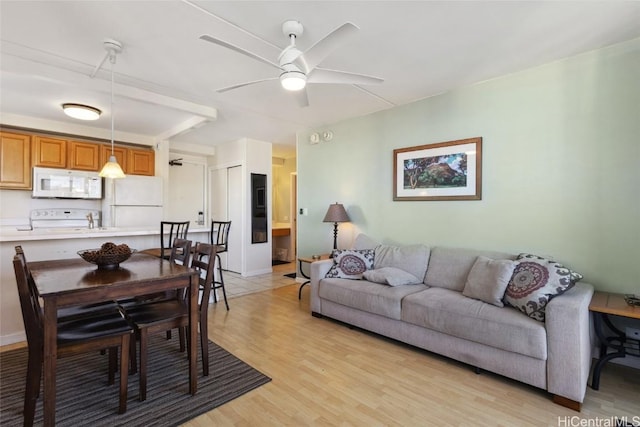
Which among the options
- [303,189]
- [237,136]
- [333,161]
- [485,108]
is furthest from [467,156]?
[237,136]

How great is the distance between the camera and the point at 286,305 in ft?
12.6

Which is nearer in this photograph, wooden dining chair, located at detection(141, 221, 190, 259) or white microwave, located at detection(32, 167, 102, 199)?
wooden dining chair, located at detection(141, 221, 190, 259)

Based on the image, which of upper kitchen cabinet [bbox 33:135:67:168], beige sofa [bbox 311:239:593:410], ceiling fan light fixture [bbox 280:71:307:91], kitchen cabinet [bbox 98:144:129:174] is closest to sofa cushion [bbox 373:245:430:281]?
beige sofa [bbox 311:239:593:410]

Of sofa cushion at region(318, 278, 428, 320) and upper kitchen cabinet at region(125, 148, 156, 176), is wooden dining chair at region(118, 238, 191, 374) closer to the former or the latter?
sofa cushion at region(318, 278, 428, 320)

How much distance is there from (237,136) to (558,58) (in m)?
4.45

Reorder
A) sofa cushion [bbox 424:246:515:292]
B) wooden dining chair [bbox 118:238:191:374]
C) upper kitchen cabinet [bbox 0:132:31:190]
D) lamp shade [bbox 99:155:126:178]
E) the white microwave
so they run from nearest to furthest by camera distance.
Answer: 1. wooden dining chair [bbox 118:238:191:374]
2. sofa cushion [bbox 424:246:515:292]
3. lamp shade [bbox 99:155:126:178]
4. upper kitchen cabinet [bbox 0:132:31:190]
5. the white microwave

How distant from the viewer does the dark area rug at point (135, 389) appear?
1771 millimetres

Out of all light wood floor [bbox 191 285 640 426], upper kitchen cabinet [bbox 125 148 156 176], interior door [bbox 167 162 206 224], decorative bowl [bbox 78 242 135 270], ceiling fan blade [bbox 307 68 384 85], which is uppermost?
ceiling fan blade [bbox 307 68 384 85]

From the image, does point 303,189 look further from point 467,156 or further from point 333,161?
point 467,156

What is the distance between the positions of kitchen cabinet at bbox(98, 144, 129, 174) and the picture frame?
4380mm

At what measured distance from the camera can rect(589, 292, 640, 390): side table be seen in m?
1.98

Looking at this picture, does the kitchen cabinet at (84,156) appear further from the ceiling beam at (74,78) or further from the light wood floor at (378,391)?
the light wood floor at (378,391)

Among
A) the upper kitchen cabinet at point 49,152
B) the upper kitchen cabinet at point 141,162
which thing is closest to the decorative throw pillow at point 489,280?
the upper kitchen cabinet at point 141,162

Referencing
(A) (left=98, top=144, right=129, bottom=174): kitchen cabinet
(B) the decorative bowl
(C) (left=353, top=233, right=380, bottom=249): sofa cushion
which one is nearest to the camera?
(B) the decorative bowl
